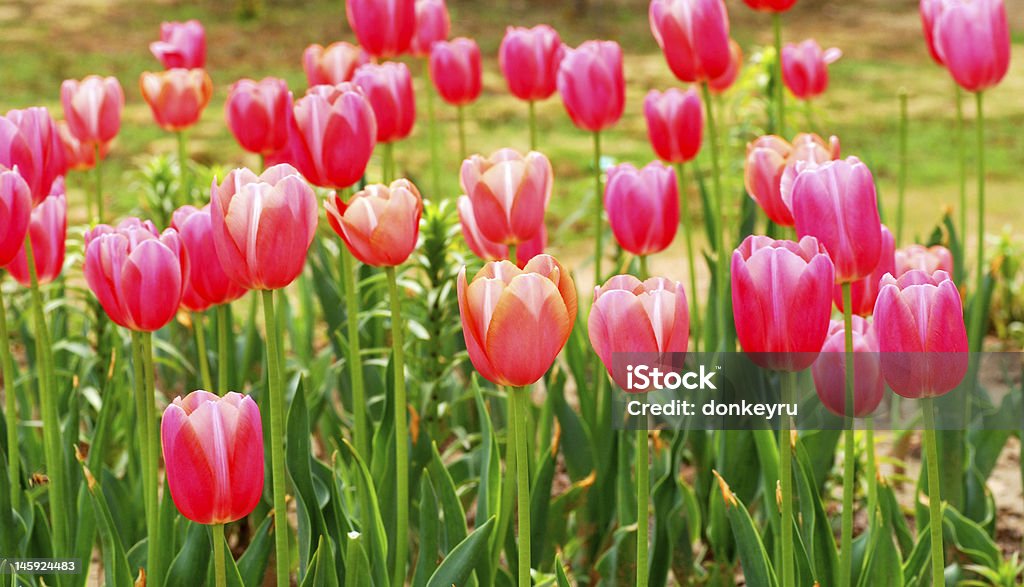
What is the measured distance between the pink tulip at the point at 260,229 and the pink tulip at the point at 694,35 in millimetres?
970

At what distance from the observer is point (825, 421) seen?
233 centimetres

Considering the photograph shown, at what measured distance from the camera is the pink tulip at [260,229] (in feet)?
4.84

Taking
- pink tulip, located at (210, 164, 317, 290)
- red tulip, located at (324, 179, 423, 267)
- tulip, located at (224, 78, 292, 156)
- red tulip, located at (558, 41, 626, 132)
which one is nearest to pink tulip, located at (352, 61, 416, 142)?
tulip, located at (224, 78, 292, 156)

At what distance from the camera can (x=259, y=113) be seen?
7.79ft

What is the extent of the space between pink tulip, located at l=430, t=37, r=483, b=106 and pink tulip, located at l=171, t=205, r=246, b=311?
1079mm

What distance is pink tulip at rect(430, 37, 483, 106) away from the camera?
282cm

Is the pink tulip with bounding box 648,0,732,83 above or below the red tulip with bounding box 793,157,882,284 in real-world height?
above


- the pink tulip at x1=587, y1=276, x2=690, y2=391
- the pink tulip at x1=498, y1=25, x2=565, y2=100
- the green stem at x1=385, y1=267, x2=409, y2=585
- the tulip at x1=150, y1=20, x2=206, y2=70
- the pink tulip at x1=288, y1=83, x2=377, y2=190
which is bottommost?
the green stem at x1=385, y1=267, x2=409, y2=585

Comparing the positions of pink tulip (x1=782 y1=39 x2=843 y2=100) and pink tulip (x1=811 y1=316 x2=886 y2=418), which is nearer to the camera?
pink tulip (x1=811 y1=316 x2=886 y2=418)

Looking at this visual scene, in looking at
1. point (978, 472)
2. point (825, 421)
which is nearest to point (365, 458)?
point (825, 421)

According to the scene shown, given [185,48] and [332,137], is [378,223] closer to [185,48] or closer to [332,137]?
[332,137]

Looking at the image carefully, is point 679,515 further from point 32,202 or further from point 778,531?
point 32,202

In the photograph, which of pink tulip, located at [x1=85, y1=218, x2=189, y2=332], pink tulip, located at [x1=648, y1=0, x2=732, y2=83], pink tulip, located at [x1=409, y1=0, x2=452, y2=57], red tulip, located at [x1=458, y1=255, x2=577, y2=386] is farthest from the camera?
pink tulip, located at [x1=409, y1=0, x2=452, y2=57]

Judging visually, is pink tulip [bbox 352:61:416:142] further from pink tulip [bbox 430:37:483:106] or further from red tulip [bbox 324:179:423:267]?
red tulip [bbox 324:179:423:267]
